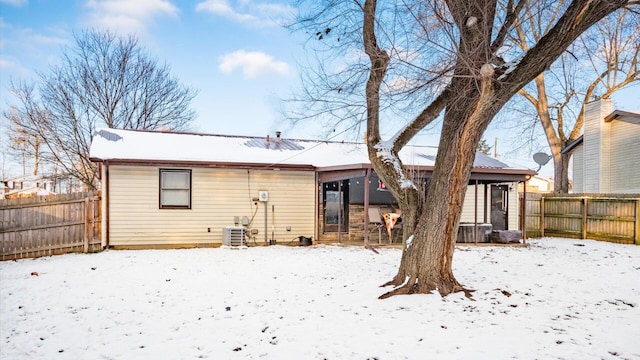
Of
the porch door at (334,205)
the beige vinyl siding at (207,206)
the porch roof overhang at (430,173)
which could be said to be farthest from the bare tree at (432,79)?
the porch door at (334,205)

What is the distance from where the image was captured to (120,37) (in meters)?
18.6

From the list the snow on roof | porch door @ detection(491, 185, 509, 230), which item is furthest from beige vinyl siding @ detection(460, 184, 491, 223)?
the snow on roof

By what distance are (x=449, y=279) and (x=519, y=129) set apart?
17488 millimetres

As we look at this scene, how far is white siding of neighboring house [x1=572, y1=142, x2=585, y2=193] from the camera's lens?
16938mm

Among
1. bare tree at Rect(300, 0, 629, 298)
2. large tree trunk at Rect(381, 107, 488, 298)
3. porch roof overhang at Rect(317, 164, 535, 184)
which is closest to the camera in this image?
bare tree at Rect(300, 0, 629, 298)

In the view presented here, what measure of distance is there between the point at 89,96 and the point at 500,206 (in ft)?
58.6

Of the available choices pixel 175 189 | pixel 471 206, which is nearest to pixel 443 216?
pixel 175 189

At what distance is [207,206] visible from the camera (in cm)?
1103

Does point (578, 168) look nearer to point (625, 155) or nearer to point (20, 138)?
point (625, 155)

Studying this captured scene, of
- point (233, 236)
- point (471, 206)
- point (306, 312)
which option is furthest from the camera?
point (471, 206)

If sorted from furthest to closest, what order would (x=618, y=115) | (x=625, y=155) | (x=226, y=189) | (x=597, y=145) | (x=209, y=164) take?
(x=597, y=145)
(x=618, y=115)
(x=625, y=155)
(x=226, y=189)
(x=209, y=164)

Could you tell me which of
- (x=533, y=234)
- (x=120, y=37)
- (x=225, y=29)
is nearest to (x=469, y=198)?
(x=533, y=234)

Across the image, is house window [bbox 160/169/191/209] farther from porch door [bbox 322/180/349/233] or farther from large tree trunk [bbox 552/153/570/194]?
large tree trunk [bbox 552/153/570/194]

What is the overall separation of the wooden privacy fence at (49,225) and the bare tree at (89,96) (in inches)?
329
